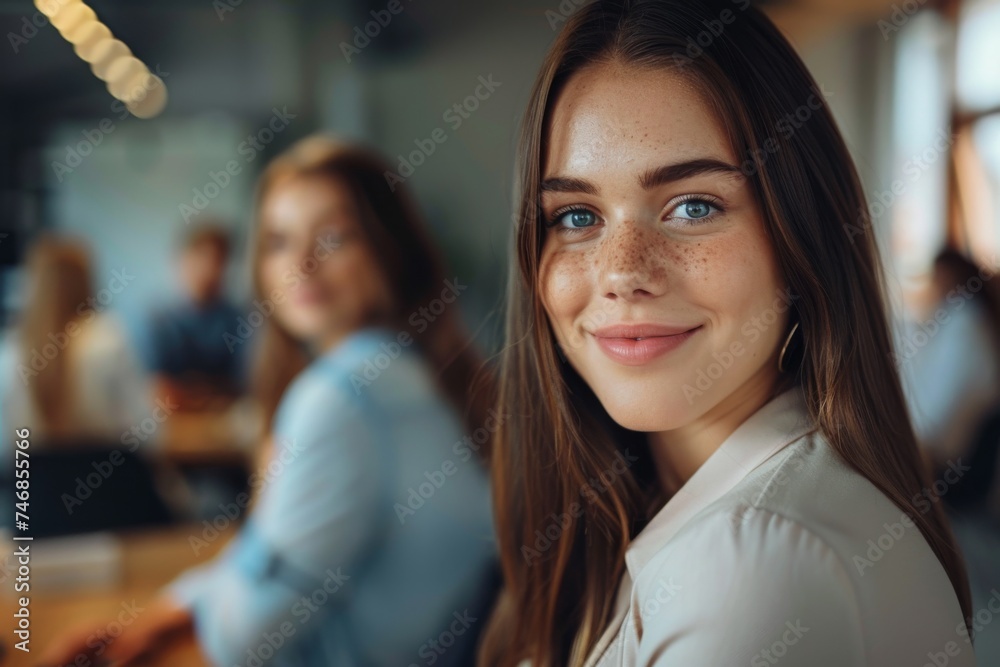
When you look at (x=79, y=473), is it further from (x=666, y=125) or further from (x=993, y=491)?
(x=993, y=491)

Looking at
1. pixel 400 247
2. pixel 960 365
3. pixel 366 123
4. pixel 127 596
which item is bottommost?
pixel 127 596

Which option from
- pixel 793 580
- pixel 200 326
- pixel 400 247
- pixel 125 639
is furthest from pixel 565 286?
pixel 200 326

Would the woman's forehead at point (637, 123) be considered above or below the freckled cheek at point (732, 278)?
above

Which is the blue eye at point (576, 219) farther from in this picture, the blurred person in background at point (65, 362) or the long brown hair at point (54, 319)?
the long brown hair at point (54, 319)

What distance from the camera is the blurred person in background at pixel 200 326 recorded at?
15.1 ft

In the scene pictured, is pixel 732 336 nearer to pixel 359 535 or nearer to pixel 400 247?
pixel 359 535

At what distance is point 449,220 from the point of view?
5.00 metres

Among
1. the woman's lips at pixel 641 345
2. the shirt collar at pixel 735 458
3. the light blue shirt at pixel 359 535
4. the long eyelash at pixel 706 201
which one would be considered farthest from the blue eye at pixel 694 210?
the light blue shirt at pixel 359 535

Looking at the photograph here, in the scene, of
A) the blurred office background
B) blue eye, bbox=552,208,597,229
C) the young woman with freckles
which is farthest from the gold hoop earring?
the blurred office background

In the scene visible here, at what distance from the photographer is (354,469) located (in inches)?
55.9

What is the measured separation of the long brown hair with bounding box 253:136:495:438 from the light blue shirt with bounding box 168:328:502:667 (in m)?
0.06

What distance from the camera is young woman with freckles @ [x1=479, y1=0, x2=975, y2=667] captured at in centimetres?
63

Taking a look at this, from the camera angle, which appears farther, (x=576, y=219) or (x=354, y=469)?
(x=354, y=469)

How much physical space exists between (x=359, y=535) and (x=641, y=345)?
2.88 ft
